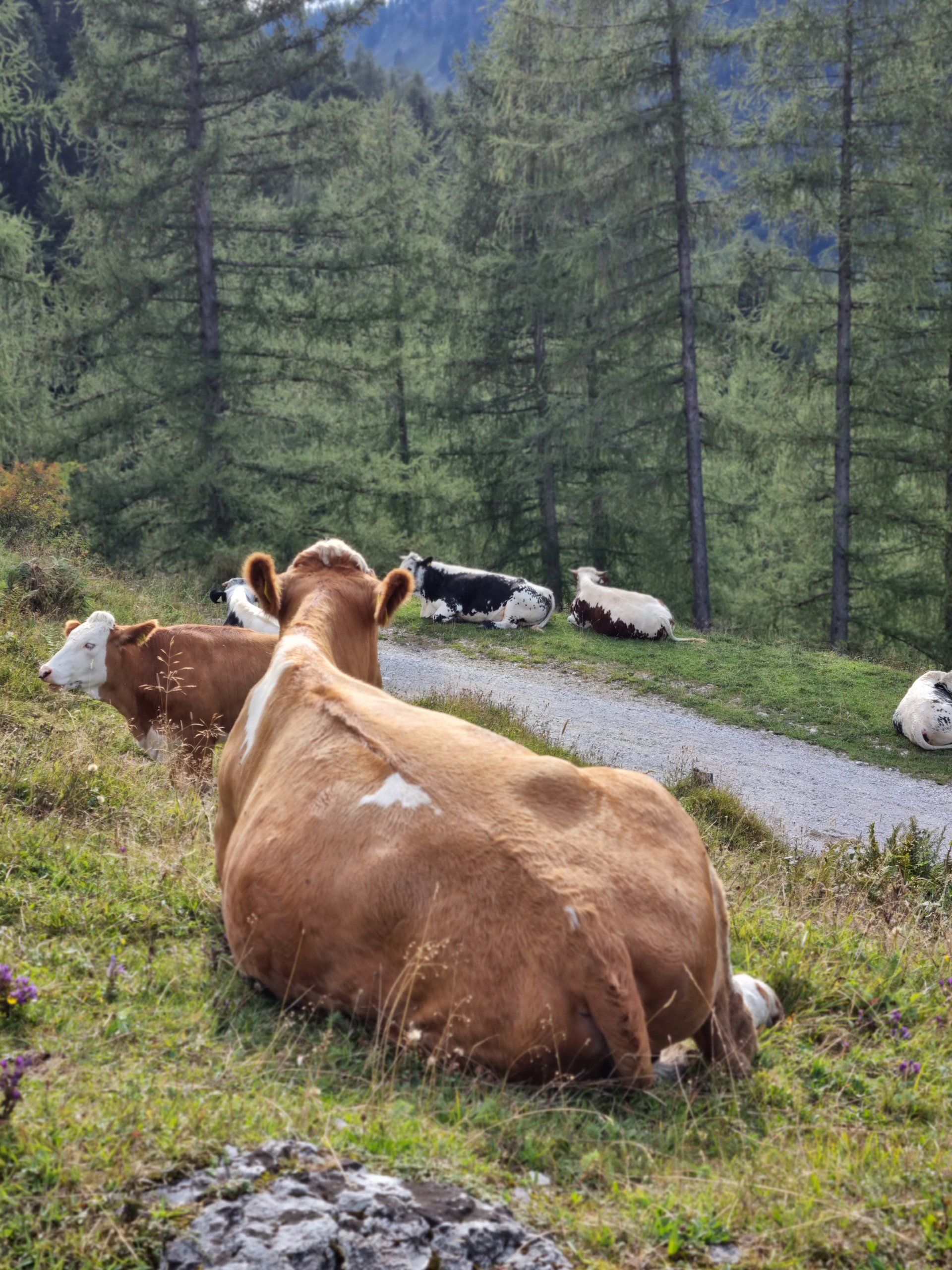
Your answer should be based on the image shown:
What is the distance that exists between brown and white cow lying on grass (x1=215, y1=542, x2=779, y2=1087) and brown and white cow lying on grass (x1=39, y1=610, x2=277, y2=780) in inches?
157

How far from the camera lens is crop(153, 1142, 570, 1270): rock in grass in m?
2.19

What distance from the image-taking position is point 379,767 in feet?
11.7

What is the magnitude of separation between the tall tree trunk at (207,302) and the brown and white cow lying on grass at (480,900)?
18.4 meters

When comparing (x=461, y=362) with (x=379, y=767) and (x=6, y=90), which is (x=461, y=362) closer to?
(x=6, y=90)

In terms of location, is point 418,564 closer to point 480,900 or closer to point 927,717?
point 927,717

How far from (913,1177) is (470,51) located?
32808 millimetres

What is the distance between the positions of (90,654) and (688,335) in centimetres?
1664

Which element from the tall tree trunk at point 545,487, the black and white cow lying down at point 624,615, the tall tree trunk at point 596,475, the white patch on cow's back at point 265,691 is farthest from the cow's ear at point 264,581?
the tall tree trunk at point 545,487

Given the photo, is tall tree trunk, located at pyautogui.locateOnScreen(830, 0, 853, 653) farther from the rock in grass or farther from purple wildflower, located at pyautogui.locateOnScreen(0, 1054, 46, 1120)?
purple wildflower, located at pyautogui.locateOnScreen(0, 1054, 46, 1120)

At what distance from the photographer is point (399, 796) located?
341 cm

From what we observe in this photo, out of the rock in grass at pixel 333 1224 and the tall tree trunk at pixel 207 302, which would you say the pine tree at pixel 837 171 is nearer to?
the tall tree trunk at pixel 207 302

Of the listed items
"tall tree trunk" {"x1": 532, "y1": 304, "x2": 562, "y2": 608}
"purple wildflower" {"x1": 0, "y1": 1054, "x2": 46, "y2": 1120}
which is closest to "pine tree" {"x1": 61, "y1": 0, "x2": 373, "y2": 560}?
"tall tree trunk" {"x1": 532, "y1": 304, "x2": 562, "y2": 608}

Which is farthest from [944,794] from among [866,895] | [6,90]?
[6,90]

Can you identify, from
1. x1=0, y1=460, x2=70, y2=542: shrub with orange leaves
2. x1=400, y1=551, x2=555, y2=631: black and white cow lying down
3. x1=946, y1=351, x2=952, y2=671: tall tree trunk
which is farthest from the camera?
x1=946, y1=351, x2=952, y2=671: tall tree trunk
